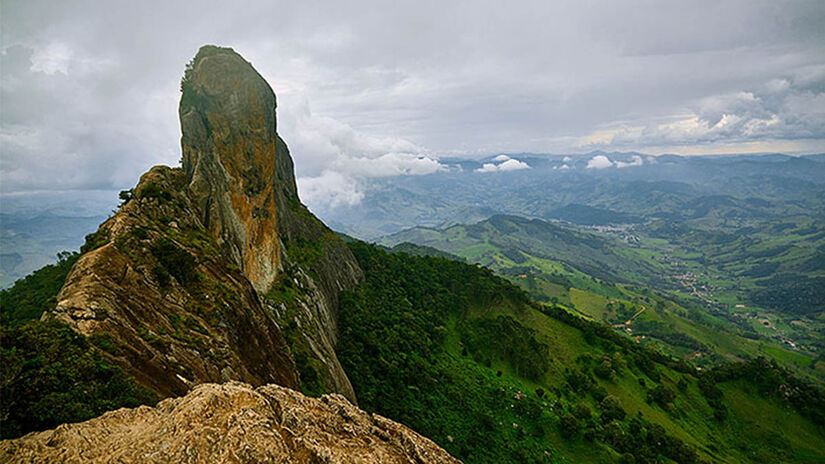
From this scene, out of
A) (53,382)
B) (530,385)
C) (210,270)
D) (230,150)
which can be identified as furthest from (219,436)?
(530,385)

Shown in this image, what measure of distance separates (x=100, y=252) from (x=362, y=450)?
18145 millimetres

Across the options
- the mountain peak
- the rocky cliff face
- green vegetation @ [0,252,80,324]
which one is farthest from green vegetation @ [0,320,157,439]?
the mountain peak

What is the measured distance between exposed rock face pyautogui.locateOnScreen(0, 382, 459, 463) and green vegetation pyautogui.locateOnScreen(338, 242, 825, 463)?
40.0m

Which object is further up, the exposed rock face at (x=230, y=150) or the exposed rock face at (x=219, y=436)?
the exposed rock face at (x=230, y=150)

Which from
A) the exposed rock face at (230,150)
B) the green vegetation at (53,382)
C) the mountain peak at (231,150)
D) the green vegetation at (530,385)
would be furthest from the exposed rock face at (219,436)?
the green vegetation at (530,385)

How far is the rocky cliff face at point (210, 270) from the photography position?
674 inches

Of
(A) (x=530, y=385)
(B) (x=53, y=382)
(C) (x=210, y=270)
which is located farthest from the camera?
(A) (x=530, y=385)

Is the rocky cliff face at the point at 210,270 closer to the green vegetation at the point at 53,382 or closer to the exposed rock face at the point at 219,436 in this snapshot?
the green vegetation at the point at 53,382

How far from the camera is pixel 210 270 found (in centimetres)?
2648

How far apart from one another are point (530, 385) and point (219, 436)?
74358mm

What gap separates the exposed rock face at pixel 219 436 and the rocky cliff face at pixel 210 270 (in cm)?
434

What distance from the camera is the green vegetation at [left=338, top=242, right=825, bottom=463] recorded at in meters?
54.7

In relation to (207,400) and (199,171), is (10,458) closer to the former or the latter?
(207,400)

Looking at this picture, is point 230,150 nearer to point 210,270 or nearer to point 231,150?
point 231,150
